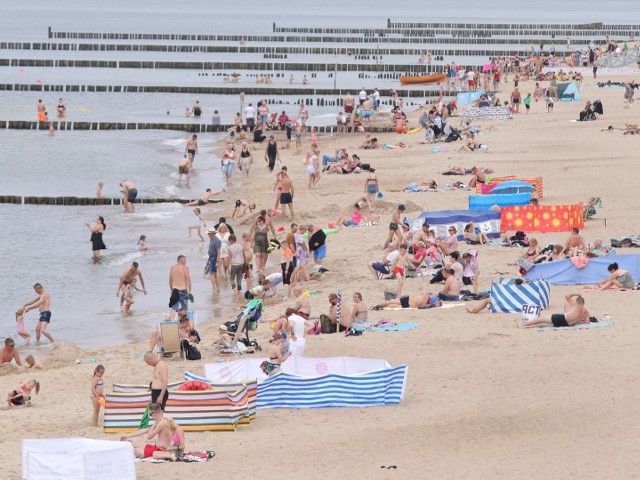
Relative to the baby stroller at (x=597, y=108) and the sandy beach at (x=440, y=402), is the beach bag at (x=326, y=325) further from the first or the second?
the baby stroller at (x=597, y=108)

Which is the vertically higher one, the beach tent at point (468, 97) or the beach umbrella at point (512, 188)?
the beach tent at point (468, 97)

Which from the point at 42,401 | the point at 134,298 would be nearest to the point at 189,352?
the point at 42,401

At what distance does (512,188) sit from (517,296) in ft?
30.1

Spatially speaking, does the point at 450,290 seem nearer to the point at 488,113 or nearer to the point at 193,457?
the point at 193,457

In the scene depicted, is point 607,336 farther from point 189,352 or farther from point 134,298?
point 134,298

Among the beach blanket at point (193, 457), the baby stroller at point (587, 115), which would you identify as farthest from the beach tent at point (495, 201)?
the baby stroller at point (587, 115)

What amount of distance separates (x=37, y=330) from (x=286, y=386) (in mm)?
6859

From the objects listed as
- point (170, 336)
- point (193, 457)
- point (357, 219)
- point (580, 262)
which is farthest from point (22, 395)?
point (357, 219)

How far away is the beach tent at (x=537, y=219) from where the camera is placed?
23734mm

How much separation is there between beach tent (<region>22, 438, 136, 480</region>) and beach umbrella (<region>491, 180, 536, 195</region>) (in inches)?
652

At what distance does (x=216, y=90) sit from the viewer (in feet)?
211

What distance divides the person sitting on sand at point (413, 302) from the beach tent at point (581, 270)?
1.85 m

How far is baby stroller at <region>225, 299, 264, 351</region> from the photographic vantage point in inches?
669

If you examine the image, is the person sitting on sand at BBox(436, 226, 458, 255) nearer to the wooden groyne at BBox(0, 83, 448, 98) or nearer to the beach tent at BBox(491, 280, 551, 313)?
the beach tent at BBox(491, 280, 551, 313)
